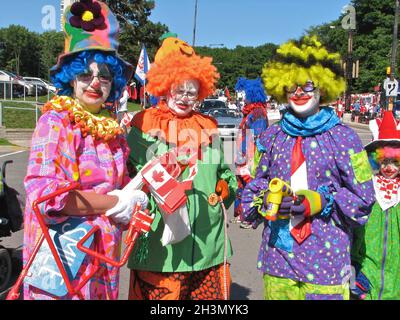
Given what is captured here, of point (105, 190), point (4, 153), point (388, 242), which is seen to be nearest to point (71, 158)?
point (105, 190)

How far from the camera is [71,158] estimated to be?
7.27ft

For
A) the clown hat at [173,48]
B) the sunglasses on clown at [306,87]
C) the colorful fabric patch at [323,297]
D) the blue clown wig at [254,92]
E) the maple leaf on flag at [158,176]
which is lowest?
the colorful fabric patch at [323,297]

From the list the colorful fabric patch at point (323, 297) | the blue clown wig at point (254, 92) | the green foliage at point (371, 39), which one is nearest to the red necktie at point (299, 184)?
the colorful fabric patch at point (323, 297)

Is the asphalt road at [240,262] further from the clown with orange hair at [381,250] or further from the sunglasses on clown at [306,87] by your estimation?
the clown with orange hair at [381,250]

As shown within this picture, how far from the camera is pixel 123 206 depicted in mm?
2301

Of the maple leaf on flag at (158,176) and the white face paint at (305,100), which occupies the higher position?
the white face paint at (305,100)

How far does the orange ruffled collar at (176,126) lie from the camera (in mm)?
2996

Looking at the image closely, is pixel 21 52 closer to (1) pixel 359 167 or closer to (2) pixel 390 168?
(2) pixel 390 168

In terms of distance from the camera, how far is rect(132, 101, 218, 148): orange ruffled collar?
9.83 feet

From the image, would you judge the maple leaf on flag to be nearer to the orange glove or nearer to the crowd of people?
the crowd of people

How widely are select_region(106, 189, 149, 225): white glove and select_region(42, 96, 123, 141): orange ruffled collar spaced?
277 millimetres

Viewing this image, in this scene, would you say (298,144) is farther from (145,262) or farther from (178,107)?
(145,262)

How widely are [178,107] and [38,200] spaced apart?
122cm

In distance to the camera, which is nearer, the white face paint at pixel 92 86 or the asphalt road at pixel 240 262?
the white face paint at pixel 92 86
